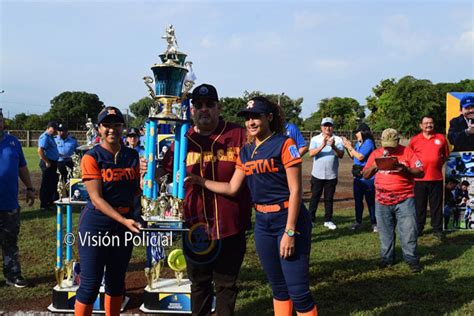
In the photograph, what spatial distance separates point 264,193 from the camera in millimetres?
Result: 3295

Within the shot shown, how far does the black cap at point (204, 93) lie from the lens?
3.45 m

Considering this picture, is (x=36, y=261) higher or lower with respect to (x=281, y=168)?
lower

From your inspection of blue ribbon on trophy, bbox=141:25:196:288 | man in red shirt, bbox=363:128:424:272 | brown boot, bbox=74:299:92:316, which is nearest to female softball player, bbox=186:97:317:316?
blue ribbon on trophy, bbox=141:25:196:288

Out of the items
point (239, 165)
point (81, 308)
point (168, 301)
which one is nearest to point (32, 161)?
point (168, 301)

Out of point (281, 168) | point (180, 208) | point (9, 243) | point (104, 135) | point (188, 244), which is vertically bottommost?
point (9, 243)

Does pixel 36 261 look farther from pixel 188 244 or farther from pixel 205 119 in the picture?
pixel 205 119

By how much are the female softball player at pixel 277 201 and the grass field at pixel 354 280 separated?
4.62ft

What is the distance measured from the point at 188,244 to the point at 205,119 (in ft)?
3.27

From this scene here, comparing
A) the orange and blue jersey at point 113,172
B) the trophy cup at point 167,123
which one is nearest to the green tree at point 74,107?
the trophy cup at point 167,123

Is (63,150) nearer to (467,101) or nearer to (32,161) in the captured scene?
(467,101)

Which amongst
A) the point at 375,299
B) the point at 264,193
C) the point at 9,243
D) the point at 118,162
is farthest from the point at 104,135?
the point at 375,299

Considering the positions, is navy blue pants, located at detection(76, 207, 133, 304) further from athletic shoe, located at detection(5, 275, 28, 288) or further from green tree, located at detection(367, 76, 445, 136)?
green tree, located at detection(367, 76, 445, 136)

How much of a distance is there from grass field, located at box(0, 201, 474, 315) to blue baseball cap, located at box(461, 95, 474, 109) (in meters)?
2.27

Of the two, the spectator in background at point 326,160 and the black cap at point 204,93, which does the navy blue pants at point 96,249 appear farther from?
the spectator in background at point 326,160
